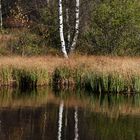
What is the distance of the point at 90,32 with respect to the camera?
29.6m

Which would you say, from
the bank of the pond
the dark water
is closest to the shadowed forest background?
the bank of the pond

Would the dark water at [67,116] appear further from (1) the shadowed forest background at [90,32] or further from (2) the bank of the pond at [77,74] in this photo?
(1) the shadowed forest background at [90,32]

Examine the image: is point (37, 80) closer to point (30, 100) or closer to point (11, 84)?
point (11, 84)

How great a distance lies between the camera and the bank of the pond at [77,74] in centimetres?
2105

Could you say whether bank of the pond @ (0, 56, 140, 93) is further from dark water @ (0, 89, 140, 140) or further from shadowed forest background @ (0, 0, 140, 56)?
shadowed forest background @ (0, 0, 140, 56)

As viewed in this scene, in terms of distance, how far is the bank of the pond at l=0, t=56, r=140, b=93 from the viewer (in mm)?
21047

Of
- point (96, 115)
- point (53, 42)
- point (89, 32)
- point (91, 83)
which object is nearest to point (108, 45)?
point (89, 32)

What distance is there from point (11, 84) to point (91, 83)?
11.8ft

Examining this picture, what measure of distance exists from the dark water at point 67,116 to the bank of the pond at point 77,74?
100cm

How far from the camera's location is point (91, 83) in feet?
70.8

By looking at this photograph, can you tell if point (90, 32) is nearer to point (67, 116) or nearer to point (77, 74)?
point (77, 74)

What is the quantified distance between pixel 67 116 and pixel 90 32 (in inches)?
555

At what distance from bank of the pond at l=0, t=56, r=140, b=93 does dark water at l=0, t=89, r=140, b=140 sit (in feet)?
3.27

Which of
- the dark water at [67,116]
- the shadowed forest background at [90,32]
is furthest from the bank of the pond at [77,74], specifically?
the shadowed forest background at [90,32]
